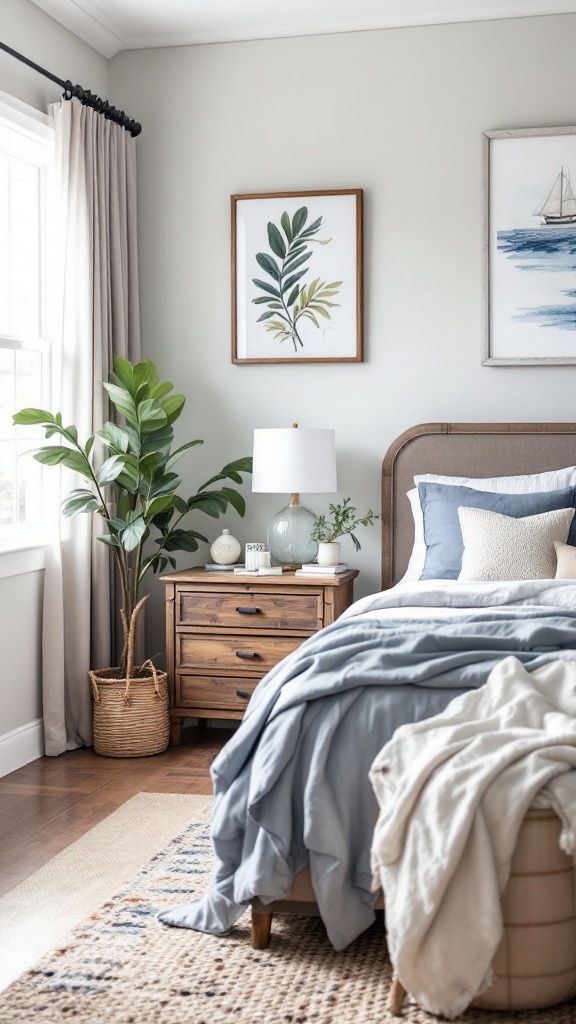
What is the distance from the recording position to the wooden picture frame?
Answer: 16.0 ft

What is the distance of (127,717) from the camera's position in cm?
446

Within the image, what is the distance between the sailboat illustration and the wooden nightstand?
1.77 m

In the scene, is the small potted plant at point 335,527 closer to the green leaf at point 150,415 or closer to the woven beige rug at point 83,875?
the green leaf at point 150,415

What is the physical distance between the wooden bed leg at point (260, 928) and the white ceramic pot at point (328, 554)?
85.2 inches

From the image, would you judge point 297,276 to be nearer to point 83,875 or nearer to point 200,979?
point 83,875

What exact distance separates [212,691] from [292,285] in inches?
73.4

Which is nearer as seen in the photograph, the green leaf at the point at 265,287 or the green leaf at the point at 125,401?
the green leaf at the point at 125,401

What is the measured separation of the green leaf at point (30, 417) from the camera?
4.13 metres

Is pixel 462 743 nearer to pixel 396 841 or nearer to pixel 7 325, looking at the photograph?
pixel 396 841

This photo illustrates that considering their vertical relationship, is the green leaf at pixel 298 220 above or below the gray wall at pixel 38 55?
below

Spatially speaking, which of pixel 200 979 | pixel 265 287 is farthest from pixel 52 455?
pixel 200 979

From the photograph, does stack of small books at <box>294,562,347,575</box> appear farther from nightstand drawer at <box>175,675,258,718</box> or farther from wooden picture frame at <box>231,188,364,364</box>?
wooden picture frame at <box>231,188,364,364</box>

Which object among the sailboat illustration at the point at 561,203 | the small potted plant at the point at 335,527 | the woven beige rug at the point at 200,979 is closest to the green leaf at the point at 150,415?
the small potted plant at the point at 335,527

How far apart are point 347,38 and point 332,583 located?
246cm
